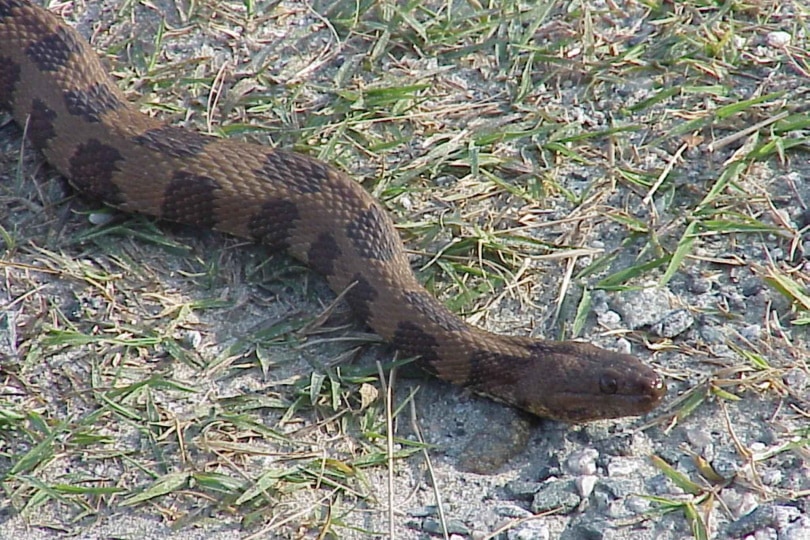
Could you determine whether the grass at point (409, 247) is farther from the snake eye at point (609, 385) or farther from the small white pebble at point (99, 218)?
the snake eye at point (609, 385)

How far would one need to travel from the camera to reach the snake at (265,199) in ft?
14.4

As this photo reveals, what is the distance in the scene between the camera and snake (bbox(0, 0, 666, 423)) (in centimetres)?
440

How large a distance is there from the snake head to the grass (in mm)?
152

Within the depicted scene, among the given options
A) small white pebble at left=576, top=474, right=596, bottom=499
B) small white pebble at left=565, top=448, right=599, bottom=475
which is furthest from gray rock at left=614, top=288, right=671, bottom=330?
small white pebble at left=576, top=474, right=596, bottom=499

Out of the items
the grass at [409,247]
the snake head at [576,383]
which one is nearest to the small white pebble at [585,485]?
the grass at [409,247]

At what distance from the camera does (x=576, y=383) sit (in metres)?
4.26

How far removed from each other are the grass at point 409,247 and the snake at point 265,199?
12 cm

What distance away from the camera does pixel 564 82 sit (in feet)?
18.1

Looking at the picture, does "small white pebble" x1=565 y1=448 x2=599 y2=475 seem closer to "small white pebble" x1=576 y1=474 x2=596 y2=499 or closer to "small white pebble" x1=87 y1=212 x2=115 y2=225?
"small white pebble" x1=576 y1=474 x2=596 y2=499

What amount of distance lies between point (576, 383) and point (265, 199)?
1507 millimetres

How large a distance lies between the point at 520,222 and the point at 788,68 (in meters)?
1.65

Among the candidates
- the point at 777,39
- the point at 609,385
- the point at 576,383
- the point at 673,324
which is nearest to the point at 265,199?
the point at 576,383

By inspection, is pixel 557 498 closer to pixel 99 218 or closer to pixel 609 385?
pixel 609 385

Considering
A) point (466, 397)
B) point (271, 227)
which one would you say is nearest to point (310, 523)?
point (466, 397)
